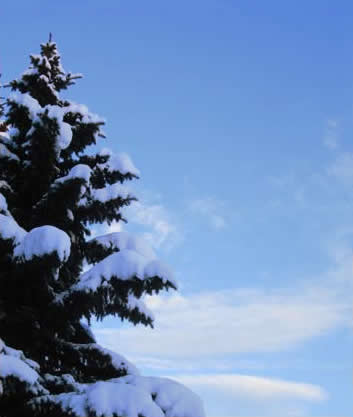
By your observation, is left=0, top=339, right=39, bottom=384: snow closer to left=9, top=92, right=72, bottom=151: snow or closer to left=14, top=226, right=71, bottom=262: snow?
left=14, top=226, right=71, bottom=262: snow

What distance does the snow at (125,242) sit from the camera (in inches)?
353

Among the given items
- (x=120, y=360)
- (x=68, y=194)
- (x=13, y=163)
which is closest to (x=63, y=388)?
(x=120, y=360)

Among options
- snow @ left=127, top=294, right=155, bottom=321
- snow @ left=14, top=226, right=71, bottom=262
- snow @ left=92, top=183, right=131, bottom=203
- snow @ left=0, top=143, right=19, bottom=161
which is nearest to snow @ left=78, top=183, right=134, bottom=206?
snow @ left=92, top=183, right=131, bottom=203

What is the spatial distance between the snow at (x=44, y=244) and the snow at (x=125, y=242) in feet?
5.67

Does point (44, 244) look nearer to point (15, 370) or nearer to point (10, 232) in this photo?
point (10, 232)

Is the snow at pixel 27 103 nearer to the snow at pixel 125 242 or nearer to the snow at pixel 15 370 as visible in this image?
the snow at pixel 125 242

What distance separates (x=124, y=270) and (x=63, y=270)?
298cm

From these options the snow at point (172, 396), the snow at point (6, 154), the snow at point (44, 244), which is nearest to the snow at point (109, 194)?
the snow at point (6, 154)

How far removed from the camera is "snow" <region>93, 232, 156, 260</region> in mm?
8961

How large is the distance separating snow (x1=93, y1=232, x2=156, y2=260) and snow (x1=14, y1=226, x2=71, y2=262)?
1729mm

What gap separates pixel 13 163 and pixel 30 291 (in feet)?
9.95

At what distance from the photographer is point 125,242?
9680 millimetres

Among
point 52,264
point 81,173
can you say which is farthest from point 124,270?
point 81,173

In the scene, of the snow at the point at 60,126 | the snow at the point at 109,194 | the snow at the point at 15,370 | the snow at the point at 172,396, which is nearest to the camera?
the snow at the point at 15,370
